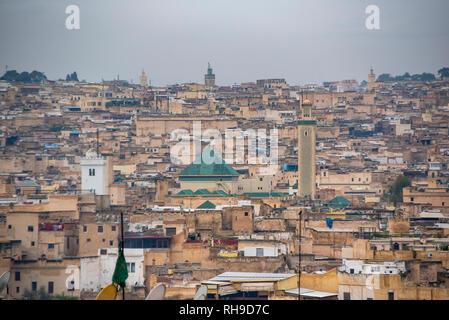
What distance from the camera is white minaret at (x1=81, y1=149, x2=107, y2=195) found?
76.6ft

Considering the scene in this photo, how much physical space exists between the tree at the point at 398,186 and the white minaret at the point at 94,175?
6.81 metres

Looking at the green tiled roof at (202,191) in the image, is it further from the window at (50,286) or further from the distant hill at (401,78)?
the distant hill at (401,78)

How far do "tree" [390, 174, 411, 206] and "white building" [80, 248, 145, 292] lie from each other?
1263cm

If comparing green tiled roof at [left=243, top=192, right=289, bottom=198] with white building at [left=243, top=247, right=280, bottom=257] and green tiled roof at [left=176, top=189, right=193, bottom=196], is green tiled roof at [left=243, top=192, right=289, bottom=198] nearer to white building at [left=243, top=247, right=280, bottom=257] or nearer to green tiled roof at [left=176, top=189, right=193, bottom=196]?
green tiled roof at [left=176, top=189, right=193, bottom=196]

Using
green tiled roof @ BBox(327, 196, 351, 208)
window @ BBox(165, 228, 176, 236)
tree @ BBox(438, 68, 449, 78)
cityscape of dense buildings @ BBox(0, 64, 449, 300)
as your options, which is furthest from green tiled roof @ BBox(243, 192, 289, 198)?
tree @ BBox(438, 68, 449, 78)

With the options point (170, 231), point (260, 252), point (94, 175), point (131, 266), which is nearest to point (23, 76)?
→ point (94, 175)

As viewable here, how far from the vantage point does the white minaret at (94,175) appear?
23.4m

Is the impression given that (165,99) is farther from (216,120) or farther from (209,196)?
(209,196)

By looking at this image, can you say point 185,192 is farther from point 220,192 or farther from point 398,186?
point 398,186

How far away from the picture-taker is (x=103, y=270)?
1530 cm

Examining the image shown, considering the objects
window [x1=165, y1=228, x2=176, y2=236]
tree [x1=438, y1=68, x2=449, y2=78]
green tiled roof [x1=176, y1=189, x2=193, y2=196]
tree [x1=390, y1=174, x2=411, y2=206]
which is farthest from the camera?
tree [x1=438, y1=68, x2=449, y2=78]

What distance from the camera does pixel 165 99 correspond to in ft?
158

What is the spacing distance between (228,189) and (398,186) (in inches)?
161
